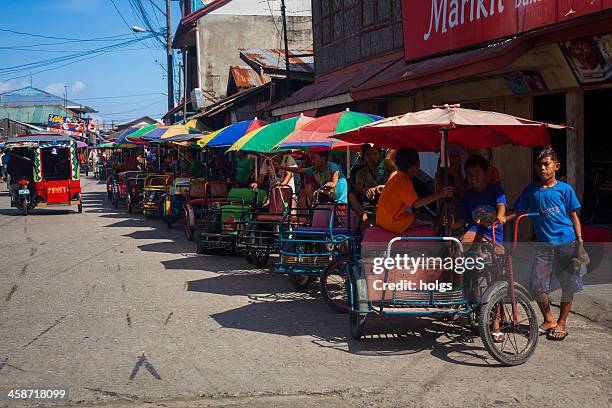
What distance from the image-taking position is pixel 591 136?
1070cm

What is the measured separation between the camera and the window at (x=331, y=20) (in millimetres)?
20125

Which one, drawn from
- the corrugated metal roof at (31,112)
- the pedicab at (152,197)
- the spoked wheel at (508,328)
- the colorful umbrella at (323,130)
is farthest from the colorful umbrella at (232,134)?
the corrugated metal roof at (31,112)

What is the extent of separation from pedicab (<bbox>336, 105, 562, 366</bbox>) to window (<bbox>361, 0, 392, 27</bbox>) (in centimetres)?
1101

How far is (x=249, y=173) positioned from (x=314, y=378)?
33.8 feet

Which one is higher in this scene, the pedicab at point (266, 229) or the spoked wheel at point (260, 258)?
the pedicab at point (266, 229)

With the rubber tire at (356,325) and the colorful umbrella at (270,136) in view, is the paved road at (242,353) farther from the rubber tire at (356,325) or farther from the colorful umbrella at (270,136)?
the colorful umbrella at (270,136)

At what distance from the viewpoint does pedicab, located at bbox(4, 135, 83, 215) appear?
868 inches

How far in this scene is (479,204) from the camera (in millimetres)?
6781

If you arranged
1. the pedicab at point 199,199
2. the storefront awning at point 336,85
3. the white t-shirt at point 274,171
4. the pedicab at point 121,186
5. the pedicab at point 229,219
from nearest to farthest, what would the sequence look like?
the pedicab at point 229,219, the white t-shirt at point 274,171, the pedicab at point 199,199, the storefront awning at point 336,85, the pedicab at point 121,186

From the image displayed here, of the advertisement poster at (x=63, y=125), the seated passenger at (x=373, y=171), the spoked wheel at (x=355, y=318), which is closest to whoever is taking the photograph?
the spoked wheel at (x=355, y=318)

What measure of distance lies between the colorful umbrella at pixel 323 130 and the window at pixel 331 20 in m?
10.5

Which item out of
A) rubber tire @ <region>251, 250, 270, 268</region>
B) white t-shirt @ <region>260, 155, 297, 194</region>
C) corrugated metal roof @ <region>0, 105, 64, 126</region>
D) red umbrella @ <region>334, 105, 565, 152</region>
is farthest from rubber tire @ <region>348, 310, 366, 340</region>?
corrugated metal roof @ <region>0, 105, 64, 126</region>

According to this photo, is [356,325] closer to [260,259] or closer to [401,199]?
[401,199]

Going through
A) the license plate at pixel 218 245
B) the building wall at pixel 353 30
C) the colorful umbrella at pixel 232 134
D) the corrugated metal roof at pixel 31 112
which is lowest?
the license plate at pixel 218 245
